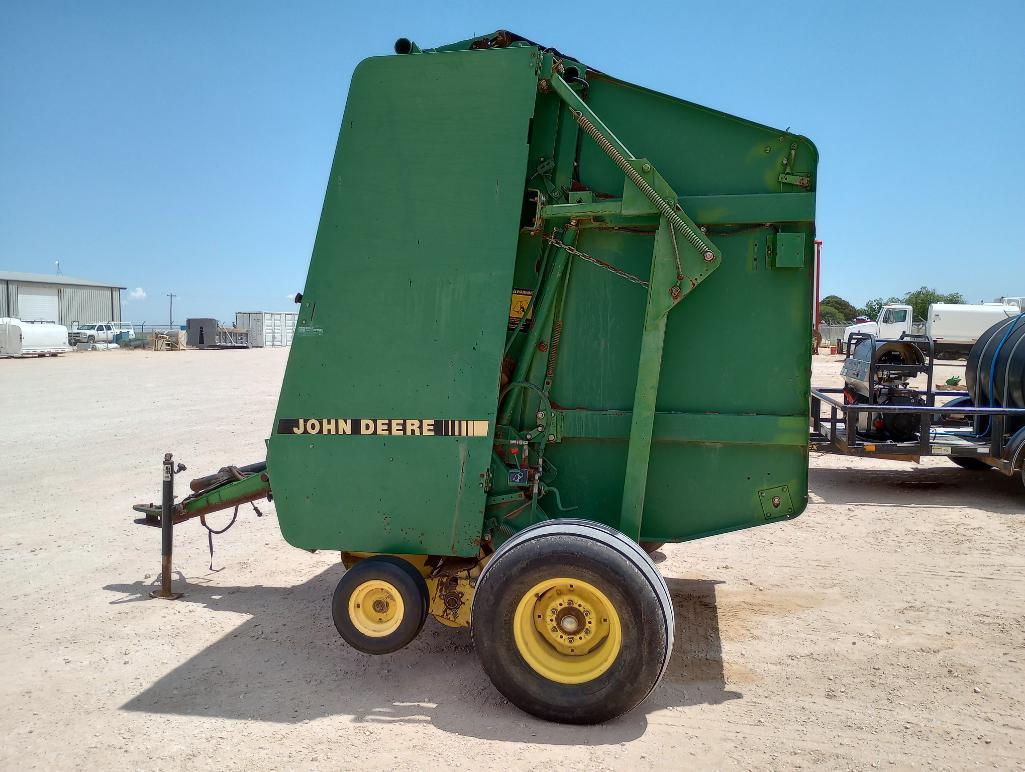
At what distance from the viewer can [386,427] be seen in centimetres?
420

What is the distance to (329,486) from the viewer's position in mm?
4285

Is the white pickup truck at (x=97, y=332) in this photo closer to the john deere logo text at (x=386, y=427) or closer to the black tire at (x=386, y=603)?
the john deere logo text at (x=386, y=427)

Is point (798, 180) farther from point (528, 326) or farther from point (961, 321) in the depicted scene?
point (961, 321)

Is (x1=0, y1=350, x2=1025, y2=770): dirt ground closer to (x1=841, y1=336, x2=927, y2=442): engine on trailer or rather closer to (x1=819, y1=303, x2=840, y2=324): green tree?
(x1=841, y1=336, x2=927, y2=442): engine on trailer

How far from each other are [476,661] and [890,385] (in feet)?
22.5

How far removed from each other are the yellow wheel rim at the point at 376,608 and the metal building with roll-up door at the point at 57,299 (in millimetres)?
53656

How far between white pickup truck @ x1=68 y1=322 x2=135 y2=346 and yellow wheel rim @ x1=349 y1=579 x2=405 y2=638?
46265 mm

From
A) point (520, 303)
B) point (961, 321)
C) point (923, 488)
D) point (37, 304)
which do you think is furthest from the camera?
point (37, 304)

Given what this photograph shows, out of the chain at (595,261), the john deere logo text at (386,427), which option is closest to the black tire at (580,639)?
the john deere logo text at (386,427)

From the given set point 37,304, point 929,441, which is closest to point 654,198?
point 929,441

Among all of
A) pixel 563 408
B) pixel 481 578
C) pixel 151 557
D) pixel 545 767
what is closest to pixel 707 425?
pixel 563 408

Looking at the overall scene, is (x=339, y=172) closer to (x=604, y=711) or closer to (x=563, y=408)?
(x=563, y=408)

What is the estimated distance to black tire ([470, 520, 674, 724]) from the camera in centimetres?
358

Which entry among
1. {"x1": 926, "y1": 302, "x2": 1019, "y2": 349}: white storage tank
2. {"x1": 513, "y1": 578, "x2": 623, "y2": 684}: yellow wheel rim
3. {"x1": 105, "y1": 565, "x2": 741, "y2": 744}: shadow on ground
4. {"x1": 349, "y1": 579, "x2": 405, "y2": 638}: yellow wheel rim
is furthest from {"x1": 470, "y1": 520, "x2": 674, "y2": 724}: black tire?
{"x1": 926, "y1": 302, "x2": 1019, "y2": 349}: white storage tank
